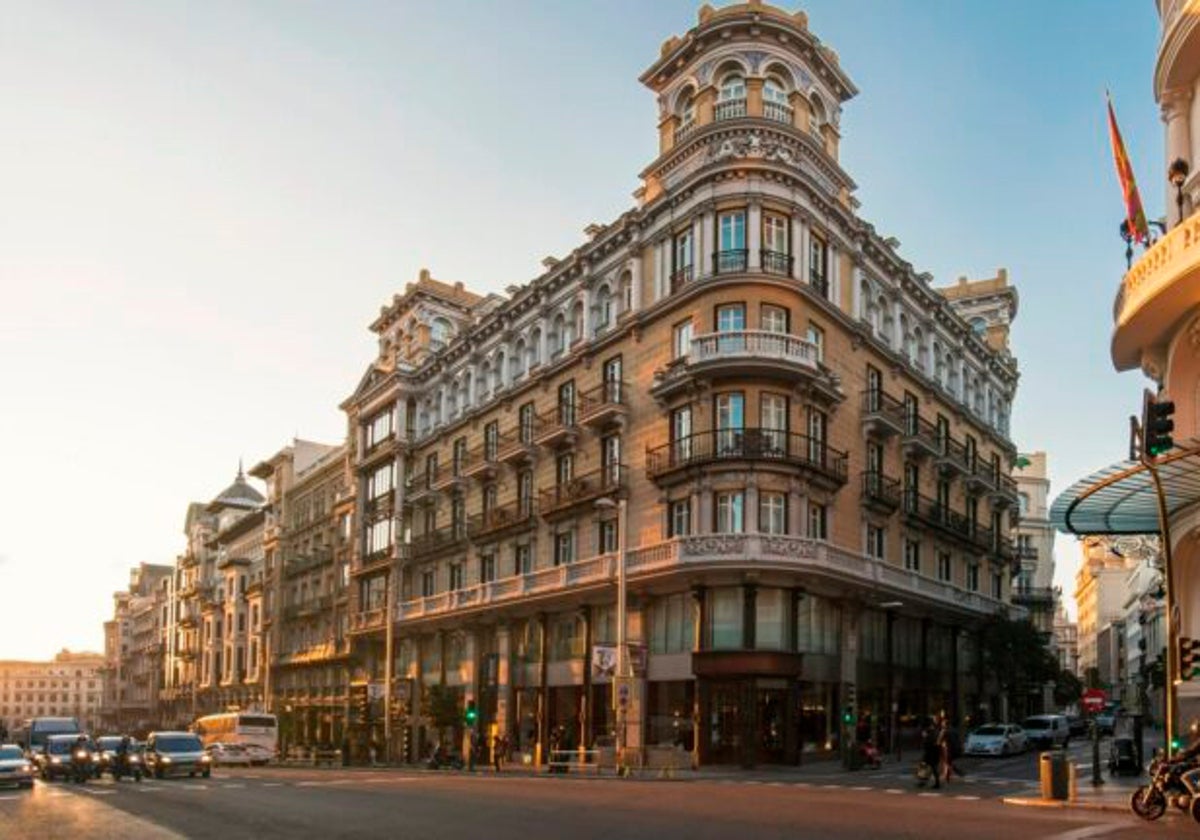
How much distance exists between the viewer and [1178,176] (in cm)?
2770

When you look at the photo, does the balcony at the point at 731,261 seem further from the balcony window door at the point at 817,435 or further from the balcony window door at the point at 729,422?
the balcony window door at the point at 817,435

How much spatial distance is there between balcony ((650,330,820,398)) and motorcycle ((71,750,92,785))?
24297 millimetres

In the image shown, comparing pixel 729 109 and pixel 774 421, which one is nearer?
pixel 774 421

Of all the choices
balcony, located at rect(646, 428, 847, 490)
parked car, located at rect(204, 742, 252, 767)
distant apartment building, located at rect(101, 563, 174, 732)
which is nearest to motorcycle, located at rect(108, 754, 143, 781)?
parked car, located at rect(204, 742, 252, 767)

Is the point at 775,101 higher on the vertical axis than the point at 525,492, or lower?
higher

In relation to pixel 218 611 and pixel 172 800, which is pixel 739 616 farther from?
pixel 218 611

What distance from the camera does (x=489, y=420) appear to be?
6006 centimetres

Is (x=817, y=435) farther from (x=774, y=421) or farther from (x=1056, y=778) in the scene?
(x=1056, y=778)

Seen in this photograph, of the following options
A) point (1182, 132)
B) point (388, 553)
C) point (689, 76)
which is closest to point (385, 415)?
point (388, 553)

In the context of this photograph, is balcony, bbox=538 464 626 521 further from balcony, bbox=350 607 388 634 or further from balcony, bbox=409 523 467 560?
balcony, bbox=350 607 388 634

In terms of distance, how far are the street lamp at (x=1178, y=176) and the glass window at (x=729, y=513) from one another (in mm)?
18233

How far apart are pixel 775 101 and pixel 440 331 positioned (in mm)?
28689

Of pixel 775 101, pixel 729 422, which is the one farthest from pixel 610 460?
pixel 775 101

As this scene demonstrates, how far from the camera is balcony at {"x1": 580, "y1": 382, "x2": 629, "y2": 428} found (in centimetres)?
4862
